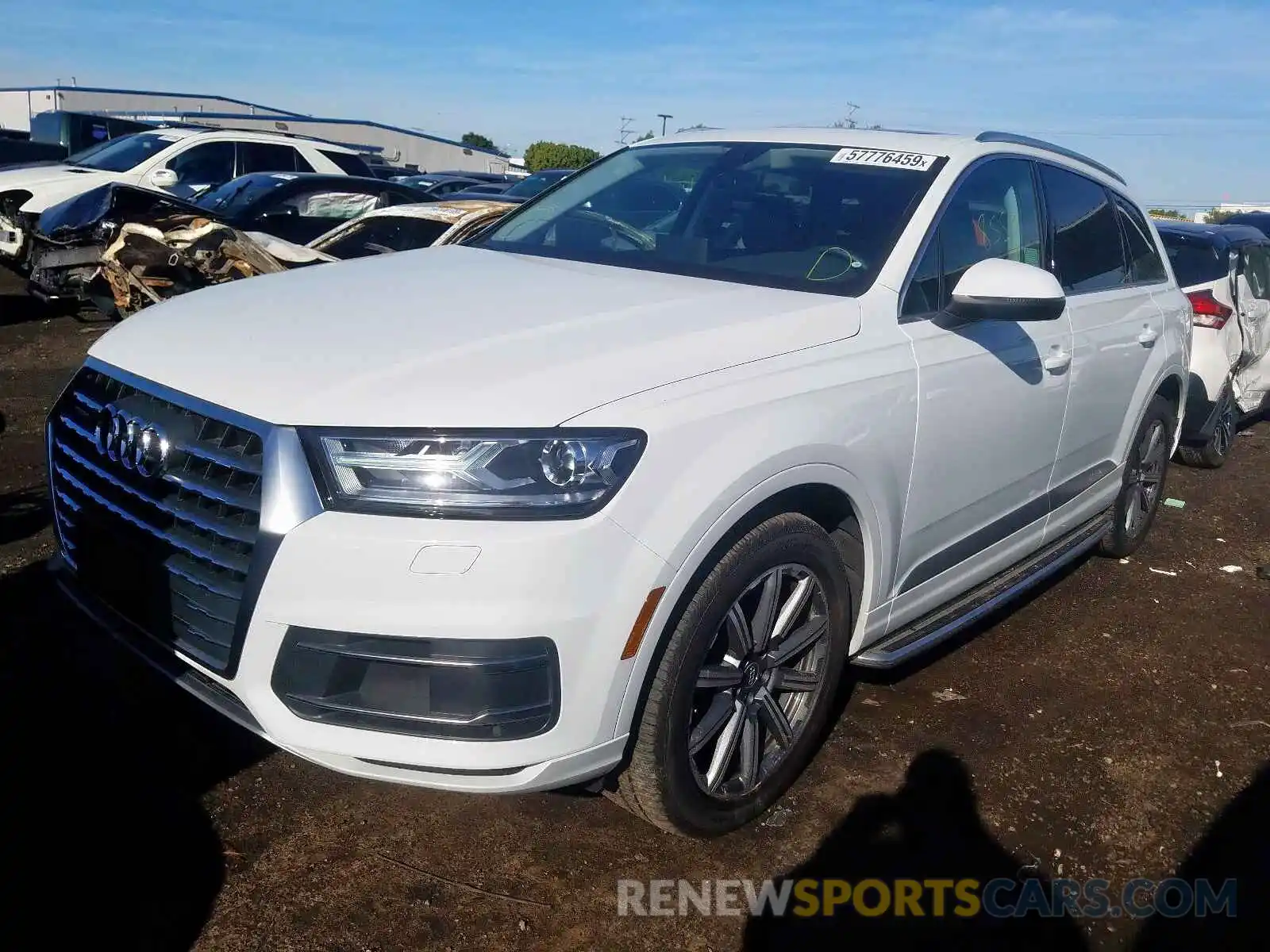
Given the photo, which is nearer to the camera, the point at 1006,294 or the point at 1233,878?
the point at 1233,878

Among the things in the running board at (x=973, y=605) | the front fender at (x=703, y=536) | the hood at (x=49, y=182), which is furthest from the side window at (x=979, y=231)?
the hood at (x=49, y=182)

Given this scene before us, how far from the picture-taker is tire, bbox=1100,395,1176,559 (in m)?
4.91

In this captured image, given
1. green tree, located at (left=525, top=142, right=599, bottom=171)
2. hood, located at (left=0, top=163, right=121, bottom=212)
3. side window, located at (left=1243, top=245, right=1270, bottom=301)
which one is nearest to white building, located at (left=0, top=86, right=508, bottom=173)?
green tree, located at (left=525, top=142, right=599, bottom=171)

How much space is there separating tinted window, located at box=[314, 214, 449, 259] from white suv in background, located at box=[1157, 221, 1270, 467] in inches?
204

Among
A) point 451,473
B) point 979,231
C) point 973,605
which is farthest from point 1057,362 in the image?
point 451,473

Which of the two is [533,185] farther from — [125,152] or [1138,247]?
[1138,247]

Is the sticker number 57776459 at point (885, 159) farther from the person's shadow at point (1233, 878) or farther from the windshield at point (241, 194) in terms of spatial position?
the windshield at point (241, 194)

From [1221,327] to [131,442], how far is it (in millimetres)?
6801

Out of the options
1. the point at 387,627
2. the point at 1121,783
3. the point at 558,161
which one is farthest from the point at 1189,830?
the point at 558,161

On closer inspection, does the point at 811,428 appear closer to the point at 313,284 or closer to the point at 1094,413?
the point at 313,284

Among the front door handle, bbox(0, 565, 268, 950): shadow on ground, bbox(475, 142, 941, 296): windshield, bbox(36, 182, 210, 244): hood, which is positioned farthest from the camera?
bbox(36, 182, 210, 244): hood

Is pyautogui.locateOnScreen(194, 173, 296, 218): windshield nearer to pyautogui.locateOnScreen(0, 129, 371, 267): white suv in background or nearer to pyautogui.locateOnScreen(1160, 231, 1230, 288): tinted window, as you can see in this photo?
pyautogui.locateOnScreen(0, 129, 371, 267): white suv in background

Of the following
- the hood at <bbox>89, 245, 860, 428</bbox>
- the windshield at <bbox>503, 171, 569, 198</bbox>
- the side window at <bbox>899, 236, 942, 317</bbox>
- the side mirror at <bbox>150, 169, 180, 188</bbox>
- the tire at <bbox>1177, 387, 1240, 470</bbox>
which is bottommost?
the tire at <bbox>1177, 387, 1240, 470</bbox>

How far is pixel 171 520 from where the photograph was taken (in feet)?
7.91
